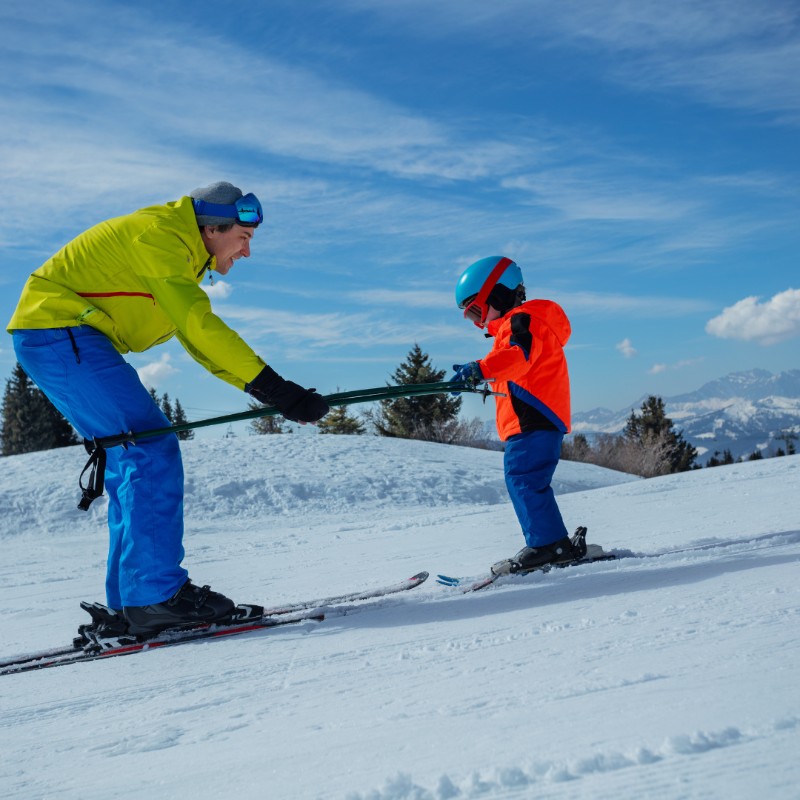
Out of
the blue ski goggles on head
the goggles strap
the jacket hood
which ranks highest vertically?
the blue ski goggles on head

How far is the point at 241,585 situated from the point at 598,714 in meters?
3.72

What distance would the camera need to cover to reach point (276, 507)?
11227mm

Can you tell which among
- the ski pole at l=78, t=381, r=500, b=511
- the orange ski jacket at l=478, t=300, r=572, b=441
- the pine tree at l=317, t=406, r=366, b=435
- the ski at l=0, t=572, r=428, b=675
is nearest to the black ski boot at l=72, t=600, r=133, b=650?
the ski at l=0, t=572, r=428, b=675

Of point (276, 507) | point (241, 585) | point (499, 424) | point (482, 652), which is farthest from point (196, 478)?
point (482, 652)

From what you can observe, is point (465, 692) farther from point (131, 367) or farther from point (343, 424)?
point (343, 424)

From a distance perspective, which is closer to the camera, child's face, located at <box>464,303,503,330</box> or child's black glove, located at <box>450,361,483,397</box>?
child's black glove, located at <box>450,361,483,397</box>

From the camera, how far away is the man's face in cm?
341

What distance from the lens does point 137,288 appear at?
326 centimetres

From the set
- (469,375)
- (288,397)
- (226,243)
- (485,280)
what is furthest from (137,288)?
(485,280)

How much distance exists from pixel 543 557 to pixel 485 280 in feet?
4.85

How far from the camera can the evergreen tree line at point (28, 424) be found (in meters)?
44.8

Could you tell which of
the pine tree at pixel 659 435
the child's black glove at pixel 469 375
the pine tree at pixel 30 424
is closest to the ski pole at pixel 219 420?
the child's black glove at pixel 469 375

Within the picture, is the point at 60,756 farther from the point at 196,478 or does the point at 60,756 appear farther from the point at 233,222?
the point at 196,478

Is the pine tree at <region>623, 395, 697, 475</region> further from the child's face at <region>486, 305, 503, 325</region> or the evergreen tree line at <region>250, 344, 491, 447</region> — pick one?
the child's face at <region>486, 305, 503, 325</region>
